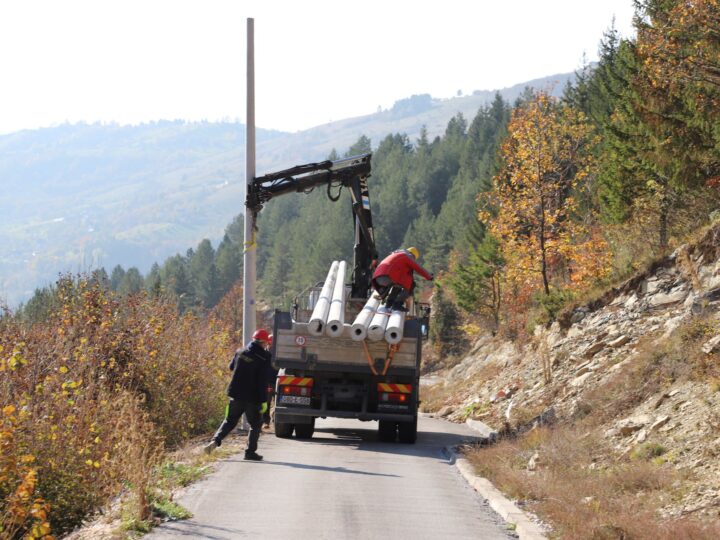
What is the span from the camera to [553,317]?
26.7 meters

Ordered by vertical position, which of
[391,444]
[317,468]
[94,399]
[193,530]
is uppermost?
[94,399]

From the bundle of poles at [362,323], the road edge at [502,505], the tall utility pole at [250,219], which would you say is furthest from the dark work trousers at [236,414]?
the tall utility pole at [250,219]

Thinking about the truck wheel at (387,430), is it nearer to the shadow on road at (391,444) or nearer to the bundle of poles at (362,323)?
the shadow on road at (391,444)

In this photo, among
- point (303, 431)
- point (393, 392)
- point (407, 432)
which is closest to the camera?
point (393, 392)

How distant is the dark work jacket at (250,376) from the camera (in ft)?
50.1

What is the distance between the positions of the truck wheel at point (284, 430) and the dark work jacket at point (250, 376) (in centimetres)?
356

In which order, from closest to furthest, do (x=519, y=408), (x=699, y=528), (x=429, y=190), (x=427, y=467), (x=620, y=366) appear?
(x=699, y=528) < (x=427, y=467) < (x=620, y=366) < (x=519, y=408) < (x=429, y=190)

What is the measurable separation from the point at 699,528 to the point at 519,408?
44.6 feet

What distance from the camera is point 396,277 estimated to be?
1902cm

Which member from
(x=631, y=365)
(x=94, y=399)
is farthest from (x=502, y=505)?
(x=94, y=399)

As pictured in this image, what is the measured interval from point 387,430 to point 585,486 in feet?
26.7

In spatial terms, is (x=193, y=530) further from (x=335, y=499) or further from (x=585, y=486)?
(x=585, y=486)

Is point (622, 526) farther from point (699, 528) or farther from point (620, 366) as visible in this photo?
point (620, 366)

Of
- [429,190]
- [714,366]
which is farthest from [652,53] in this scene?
[429,190]
